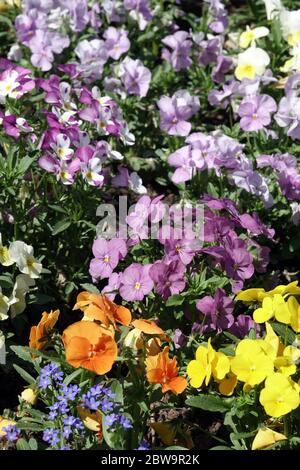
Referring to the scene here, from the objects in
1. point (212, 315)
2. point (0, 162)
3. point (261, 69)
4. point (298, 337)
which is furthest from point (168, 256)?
point (261, 69)

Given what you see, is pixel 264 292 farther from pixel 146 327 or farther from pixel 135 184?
pixel 135 184

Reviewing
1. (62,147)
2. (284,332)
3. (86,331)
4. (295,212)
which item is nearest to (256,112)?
(295,212)

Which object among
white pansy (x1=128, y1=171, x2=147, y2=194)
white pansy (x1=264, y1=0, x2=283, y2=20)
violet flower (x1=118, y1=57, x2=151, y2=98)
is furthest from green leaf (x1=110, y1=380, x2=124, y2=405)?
white pansy (x1=264, y1=0, x2=283, y2=20)

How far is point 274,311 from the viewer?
2.98 meters

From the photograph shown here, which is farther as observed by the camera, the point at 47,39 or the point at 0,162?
the point at 47,39

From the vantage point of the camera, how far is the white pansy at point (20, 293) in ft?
10.9

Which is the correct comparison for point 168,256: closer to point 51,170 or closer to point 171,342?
point 171,342

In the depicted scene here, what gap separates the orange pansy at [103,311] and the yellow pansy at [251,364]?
41 cm

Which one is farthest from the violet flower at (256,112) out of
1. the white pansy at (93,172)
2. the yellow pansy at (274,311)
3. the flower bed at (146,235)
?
the yellow pansy at (274,311)

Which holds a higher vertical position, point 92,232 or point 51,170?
point 51,170

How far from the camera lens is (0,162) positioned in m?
3.57

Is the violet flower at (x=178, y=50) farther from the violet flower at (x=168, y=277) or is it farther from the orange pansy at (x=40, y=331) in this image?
the orange pansy at (x=40, y=331)

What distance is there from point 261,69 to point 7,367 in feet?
6.83

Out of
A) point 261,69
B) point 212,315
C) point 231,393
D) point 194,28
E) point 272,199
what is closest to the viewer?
point 231,393
